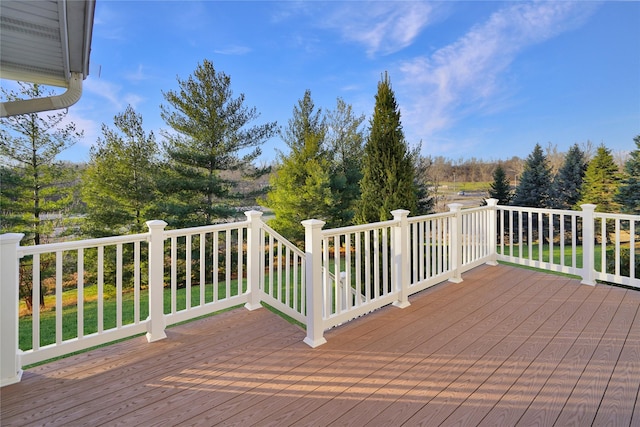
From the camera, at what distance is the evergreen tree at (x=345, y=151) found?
13.0 metres

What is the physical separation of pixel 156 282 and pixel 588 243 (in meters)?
5.09

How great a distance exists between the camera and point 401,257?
344 cm

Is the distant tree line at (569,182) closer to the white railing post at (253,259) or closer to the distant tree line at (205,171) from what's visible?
the distant tree line at (205,171)

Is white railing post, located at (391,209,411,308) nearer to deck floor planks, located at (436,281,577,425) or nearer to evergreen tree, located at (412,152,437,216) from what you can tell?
deck floor planks, located at (436,281,577,425)

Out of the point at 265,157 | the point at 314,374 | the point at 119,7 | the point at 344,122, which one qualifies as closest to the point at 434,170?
the point at 344,122

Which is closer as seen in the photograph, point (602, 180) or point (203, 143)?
point (203, 143)

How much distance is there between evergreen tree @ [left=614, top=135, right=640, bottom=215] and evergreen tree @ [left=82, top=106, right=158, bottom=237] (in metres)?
16.7

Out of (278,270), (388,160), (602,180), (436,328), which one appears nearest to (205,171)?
(388,160)

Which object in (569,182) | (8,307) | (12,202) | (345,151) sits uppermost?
(345,151)

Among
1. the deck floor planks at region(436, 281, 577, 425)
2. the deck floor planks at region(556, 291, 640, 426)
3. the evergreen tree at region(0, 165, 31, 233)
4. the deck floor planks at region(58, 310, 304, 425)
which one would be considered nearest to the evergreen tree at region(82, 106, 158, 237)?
the evergreen tree at region(0, 165, 31, 233)

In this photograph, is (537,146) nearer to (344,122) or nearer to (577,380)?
(344,122)

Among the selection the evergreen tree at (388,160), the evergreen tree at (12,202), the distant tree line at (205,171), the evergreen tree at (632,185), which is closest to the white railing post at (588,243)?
the evergreen tree at (388,160)

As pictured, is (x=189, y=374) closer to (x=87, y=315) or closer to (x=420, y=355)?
(x=420, y=355)

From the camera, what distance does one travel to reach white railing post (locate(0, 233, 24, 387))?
205 centimetres
